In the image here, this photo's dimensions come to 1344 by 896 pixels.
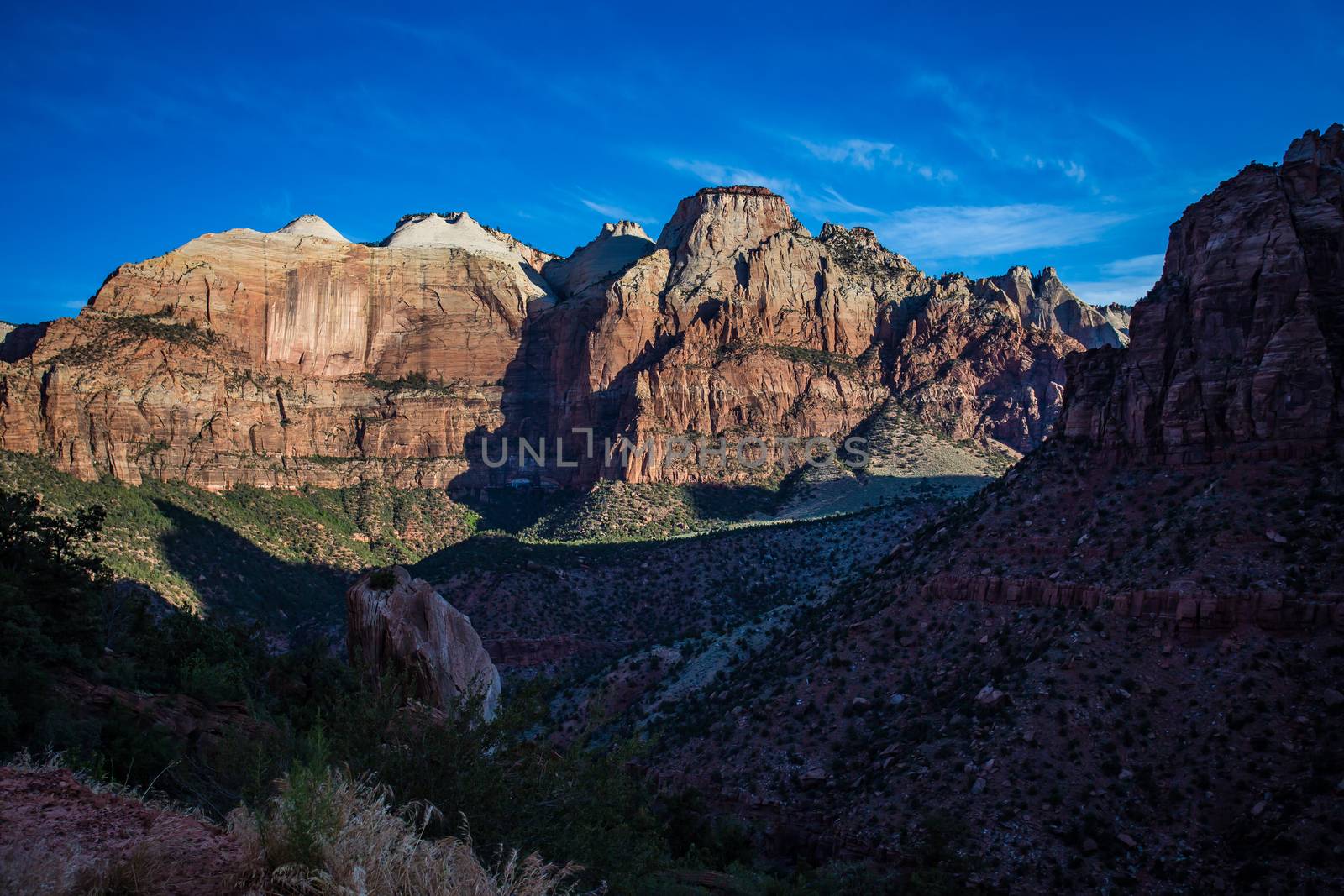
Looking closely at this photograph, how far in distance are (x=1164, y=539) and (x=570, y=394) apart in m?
119

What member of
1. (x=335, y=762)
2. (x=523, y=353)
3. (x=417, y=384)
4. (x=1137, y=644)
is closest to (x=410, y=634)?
(x=335, y=762)

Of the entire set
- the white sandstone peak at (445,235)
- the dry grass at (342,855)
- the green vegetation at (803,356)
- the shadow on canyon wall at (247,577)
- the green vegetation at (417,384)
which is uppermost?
the white sandstone peak at (445,235)

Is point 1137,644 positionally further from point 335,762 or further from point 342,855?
point 342,855

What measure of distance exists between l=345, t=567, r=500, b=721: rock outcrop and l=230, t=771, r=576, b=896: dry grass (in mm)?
13599

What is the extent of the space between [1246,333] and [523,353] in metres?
131

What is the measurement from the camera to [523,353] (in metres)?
159

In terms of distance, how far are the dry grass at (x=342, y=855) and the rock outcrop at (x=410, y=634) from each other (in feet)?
44.6

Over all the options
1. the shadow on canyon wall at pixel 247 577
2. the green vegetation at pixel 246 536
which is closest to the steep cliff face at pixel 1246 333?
the shadow on canyon wall at pixel 247 577

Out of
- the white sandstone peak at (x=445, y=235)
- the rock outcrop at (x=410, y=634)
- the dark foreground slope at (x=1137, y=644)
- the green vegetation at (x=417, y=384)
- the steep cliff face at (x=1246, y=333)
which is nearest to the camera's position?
the rock outcrop at (x=410, y=634)

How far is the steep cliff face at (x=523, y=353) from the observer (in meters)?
121

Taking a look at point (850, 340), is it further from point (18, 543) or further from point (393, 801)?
point (393, 801)

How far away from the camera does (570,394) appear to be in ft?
485

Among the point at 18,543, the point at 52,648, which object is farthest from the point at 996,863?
the point at 18,543

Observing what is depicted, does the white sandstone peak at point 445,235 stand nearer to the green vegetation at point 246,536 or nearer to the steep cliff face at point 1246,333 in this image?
the green vegetation at point 246,536
